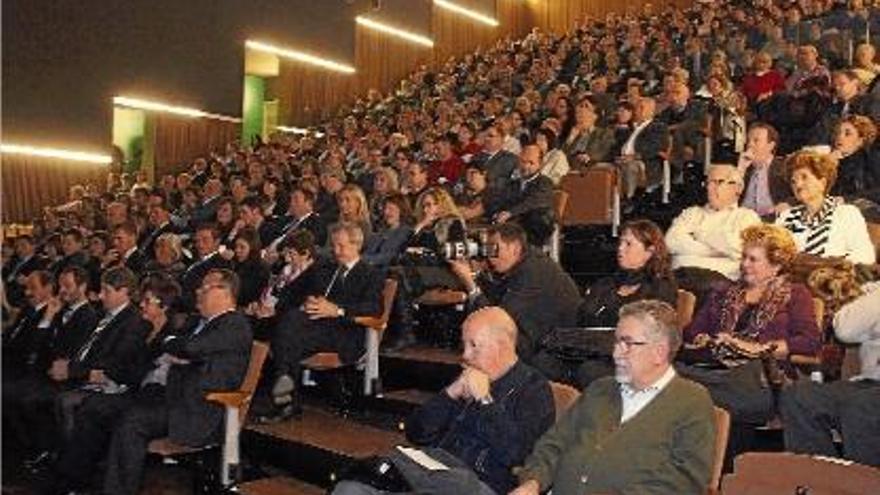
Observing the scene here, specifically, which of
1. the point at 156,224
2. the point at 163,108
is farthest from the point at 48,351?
the point at 163,108

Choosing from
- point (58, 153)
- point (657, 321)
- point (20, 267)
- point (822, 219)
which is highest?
point (58, 153)

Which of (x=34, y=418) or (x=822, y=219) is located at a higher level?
(x=822, y=219)

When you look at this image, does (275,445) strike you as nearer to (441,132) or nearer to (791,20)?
(441,132)

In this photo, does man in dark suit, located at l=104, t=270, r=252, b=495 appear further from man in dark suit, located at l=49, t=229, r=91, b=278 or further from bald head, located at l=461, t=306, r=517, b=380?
man in dark suit, located at l=49, t=229, r=91, b=278

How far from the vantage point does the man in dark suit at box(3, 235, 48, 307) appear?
6.68 meters

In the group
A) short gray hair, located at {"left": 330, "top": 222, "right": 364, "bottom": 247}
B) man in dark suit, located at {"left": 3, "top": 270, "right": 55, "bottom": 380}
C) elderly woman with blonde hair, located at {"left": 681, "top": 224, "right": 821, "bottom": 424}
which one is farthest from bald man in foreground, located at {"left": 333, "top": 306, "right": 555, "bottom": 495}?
man in dark suit, located at {"left": 3, "top": 270, "right": 55, "bottom": 380}

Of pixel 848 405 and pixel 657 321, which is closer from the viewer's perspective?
pixel 657 321

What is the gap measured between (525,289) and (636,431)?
1535 millimetres

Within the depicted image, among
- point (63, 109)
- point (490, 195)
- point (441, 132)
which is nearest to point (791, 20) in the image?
point (441, 132)

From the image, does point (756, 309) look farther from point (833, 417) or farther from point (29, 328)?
point (29, 328)

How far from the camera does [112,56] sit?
10.5m

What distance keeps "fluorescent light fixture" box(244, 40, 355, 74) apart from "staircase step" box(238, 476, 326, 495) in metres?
9.02

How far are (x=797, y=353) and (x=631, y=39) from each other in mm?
8672

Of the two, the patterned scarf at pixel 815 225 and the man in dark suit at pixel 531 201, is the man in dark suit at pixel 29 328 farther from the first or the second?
the patterned scarf at pixel 815 225
